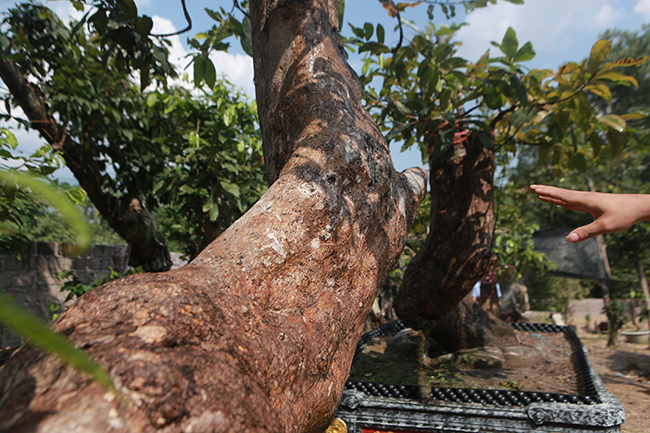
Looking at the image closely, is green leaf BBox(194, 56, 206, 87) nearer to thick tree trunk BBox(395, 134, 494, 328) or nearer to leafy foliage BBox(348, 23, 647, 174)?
leafy foliage BBox(348, 23, 647, 174)

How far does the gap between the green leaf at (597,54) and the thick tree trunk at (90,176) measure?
417 centimetres

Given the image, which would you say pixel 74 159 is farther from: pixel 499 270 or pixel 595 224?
pixel 499 270

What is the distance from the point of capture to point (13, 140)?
5.61ft

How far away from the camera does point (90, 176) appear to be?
385 centimetres

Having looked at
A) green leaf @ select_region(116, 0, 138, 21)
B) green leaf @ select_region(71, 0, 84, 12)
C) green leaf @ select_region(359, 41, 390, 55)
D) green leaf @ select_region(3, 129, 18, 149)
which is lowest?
green leaf @ select_region(3, 129, 18, 149)

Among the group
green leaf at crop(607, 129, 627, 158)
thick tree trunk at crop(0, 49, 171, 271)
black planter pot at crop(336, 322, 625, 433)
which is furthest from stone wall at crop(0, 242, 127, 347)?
green leaf at crop(607, 129, 627, 158)

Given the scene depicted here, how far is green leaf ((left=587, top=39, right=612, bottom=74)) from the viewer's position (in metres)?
2.37

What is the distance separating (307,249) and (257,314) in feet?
0.98

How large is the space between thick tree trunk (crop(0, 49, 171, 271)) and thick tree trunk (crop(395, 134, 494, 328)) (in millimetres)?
3068

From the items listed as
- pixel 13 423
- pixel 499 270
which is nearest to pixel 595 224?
pixel 13 423

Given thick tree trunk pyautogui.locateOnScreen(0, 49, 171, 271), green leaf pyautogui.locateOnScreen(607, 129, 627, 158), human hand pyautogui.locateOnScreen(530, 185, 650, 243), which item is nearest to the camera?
human hand pyautogui.locateOnScreen(530, 185, 650, 243)

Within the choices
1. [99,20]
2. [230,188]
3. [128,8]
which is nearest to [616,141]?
[230,188]

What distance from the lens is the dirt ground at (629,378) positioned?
408cm

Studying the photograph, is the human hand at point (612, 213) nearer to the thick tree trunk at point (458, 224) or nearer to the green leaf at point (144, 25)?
the thick tree trunk at point (458, 224)
